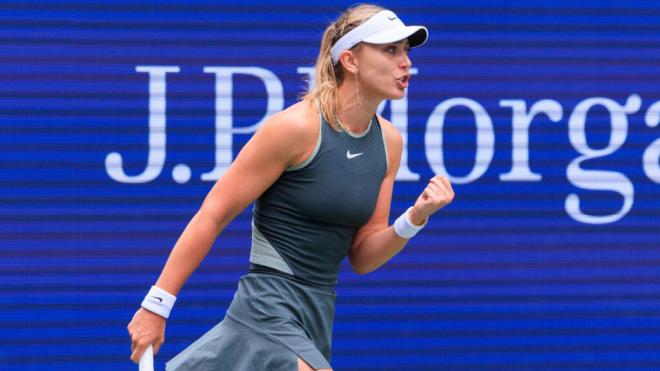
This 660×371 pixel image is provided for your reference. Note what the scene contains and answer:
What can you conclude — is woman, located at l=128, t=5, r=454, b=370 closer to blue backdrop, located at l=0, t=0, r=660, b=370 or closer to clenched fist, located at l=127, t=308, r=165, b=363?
clenched fist, located at l=127, t=308, r=165, b=363

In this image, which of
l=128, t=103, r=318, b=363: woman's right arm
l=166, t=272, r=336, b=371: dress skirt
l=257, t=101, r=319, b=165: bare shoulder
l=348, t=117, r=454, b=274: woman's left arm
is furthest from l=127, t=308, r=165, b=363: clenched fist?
l=348, t=117, r=454, b=274: woman's left arm

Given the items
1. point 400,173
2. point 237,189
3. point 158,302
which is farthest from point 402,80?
point 400,173

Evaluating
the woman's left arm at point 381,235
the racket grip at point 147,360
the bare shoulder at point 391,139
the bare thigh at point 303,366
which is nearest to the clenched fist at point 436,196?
the woman's left arm at point 381,235

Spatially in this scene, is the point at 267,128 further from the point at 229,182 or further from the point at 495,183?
the point at 495,183

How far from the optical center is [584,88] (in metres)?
5.96

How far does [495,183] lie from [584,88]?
2.20 feet

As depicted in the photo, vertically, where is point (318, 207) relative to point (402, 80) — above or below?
below

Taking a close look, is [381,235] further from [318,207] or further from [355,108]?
[355,108]

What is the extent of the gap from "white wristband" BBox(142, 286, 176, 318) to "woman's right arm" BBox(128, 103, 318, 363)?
19 mm

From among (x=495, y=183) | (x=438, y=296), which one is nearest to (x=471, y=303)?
(x=438, y=296)

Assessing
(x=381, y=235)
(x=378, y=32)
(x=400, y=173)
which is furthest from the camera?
(x=400, y=173)

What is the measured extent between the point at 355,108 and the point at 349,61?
6.3 inches

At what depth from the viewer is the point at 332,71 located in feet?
12.6

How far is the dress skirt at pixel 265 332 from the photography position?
3592mm
